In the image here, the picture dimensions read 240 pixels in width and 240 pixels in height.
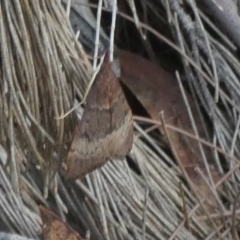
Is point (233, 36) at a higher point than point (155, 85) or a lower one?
higher

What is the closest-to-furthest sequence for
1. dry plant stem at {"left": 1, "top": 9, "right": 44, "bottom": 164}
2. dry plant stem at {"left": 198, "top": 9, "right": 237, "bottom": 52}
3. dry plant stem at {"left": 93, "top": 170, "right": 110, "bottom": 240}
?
dry plant stem at {"left": 1, "top": 9, "right": 44, "bottom": 164}, dry plant stem at {"left": 93, "top": 170, "right": 110, "bottom": 240}, dry plant stem at {"left": 198, "top": 9, "right": 237, "bottom": 52}

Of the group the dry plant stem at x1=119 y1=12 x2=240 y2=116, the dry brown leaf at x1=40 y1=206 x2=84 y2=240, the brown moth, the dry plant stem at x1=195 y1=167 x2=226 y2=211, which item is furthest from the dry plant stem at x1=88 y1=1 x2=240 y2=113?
the dry brown leaf at x1=40 y1=206 x2=84 y2=240

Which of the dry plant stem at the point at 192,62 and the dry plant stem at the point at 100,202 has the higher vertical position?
the dry plant stem at the point at 192,62


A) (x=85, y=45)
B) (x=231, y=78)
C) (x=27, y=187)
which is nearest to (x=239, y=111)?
(x=231, y=78)

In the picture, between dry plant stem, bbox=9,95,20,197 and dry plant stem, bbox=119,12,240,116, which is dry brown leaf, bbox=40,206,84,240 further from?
dry plant stem, bbox=119,12,240,116

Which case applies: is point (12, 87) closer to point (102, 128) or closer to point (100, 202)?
point (102, 128)

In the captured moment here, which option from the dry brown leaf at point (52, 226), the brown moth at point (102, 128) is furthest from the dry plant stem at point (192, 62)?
the dry brown leaf at point (52, 226)

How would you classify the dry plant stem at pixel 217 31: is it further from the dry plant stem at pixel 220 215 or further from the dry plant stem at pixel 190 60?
the dry plant stem at pixel 220 215

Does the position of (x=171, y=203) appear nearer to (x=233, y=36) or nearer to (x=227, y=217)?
(x=227, y=217)
